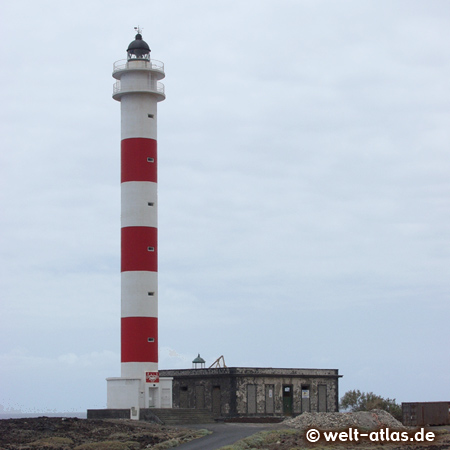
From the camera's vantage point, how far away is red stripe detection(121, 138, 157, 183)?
50031 mm

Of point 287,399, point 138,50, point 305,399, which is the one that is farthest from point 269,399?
point 138,50

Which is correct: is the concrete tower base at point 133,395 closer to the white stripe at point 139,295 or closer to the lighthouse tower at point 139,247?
the lighthouse tower at point 139,247

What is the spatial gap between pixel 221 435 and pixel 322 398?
17.4 m

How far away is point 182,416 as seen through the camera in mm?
47688

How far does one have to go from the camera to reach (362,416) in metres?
43.4

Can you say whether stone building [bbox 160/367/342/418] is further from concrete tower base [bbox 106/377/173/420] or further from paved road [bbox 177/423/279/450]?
paved road [bbox 177/423/279/450]

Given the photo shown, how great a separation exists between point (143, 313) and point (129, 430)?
9262mm

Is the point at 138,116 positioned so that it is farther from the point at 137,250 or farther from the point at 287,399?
the point at 287,399

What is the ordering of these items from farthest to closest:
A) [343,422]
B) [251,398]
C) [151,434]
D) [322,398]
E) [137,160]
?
[322,398] → [251,398] → [137,160] → [343,422] → [151,434]

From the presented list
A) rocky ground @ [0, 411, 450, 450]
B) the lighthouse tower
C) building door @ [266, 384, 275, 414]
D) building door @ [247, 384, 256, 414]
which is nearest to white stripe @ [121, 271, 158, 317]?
the lighthouse tower

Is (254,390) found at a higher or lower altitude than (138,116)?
lower

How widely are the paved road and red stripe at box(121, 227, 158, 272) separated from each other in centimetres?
988

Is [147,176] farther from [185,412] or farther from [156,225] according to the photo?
[185,412]

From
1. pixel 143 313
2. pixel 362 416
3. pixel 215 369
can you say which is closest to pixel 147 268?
pixel 143 313
